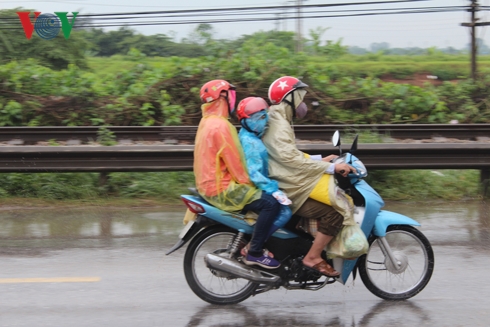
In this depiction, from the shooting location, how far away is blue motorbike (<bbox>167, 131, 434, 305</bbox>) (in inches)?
186

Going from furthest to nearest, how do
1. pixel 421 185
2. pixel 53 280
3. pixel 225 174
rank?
pixel 421 185, pixel 53 280, pixel 225 174

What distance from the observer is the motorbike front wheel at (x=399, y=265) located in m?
4.93

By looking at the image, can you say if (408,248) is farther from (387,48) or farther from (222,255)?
(387,48)

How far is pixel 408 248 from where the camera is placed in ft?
16.3

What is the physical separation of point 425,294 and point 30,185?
5.80 meters

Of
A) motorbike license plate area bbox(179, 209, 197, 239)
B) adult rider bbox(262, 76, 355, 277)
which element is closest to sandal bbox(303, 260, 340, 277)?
adult rider bbox(262, 76, 355, 277)

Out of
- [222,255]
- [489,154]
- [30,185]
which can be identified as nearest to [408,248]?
[222,255]

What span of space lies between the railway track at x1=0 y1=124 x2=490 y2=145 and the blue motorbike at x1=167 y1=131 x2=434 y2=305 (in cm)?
656

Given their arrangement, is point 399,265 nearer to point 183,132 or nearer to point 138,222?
point 138,222

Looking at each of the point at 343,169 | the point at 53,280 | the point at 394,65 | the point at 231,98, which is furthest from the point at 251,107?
the point at 394,65

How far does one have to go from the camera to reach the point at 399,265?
492 cm

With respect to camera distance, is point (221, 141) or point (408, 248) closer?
point (221, 141)

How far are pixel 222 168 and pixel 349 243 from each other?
1.03 meters

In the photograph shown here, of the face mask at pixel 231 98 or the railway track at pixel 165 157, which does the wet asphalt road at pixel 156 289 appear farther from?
the face mask at pixel 231 98
